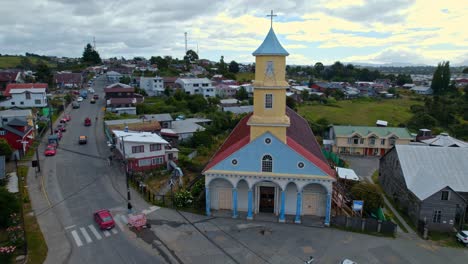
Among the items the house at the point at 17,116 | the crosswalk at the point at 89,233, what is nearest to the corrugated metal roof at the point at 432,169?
the crosswalk at the point at 89,233

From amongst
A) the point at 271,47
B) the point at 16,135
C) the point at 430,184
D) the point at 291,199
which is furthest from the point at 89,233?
the point at 430,184

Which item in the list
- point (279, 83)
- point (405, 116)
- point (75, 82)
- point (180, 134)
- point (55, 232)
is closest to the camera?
point (55, 232)

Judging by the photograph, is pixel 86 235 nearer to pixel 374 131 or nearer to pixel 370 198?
pixel 370 198

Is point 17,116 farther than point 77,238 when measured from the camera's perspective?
Yes

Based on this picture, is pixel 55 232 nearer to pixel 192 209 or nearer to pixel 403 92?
pixel 192 209

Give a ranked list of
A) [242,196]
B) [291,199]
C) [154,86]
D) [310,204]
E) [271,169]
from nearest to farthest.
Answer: [271,169], [310,204], [291,199], [242,196], [154,86]

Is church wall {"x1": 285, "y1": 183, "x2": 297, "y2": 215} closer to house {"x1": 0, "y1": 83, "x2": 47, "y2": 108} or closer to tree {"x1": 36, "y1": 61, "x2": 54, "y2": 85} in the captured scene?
house {"x1": 0, "y1": 83, "x2": 47, "y2": 108}

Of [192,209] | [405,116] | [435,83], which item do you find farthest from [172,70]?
[192,209]

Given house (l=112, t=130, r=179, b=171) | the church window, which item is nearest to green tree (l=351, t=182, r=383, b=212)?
the church window
